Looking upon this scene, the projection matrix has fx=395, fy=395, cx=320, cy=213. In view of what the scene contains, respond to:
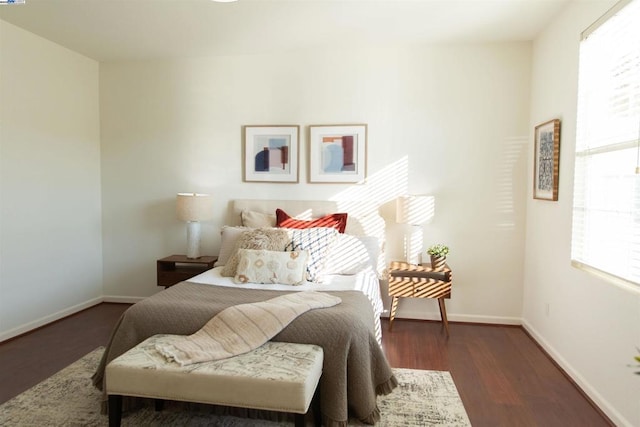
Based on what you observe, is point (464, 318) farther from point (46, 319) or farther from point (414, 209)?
point (46, 319)

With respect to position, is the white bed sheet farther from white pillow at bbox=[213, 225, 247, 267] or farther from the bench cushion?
the bench cushion

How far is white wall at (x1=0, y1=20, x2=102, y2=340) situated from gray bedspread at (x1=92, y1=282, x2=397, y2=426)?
183 centimetres

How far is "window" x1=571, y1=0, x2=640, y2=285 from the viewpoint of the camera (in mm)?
2164

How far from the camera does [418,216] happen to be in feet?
11.7

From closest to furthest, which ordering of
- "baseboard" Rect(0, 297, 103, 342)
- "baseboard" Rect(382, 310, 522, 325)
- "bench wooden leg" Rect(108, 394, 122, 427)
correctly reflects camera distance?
1. "bench wooden leg" Rect(108, 394, 122, 427)
2. "baseboard" Rect(0, 297, 103, 342)
3. "baseboard" Rect(382, 310, 522, 325)

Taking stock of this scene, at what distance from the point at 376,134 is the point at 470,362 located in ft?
7.21

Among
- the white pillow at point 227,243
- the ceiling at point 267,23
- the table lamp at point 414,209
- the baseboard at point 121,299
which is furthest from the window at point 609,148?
the baseboard at point 121,299

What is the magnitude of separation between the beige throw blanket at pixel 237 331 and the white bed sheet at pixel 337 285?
1.43 feet

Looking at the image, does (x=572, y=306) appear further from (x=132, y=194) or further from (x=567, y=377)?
(x=132, y=194)

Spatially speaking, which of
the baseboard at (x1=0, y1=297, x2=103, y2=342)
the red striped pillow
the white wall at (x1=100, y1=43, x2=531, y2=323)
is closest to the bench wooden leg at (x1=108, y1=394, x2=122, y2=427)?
the red striped pillow

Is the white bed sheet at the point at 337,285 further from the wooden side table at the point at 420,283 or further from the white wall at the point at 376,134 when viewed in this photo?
the white wall at the point at 376,134

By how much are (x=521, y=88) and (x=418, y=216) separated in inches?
61.5

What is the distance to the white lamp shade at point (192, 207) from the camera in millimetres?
3840

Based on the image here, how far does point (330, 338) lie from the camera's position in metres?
2.11
